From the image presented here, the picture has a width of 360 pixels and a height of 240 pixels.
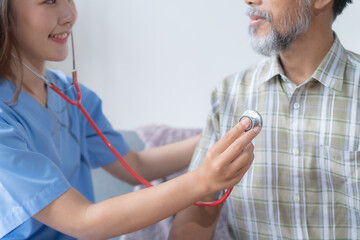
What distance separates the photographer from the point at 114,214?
1023 millimetres

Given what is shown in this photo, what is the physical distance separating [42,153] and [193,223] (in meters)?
0.47

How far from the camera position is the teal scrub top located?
102 centimetres

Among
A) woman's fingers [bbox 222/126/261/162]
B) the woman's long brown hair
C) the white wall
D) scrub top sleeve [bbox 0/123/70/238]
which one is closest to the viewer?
woman's fingers [bbox 222/126/261/162]

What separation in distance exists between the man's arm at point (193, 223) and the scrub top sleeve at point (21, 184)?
0.37 metres

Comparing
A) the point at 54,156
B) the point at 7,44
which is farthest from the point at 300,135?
the point at 7,44

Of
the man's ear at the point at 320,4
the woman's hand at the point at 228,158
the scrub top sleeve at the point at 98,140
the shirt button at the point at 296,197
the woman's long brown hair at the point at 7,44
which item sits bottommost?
the shirt button at the point at 296,197

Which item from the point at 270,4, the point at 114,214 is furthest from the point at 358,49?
the point at 114,214

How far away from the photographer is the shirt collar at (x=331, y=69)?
3.84ft

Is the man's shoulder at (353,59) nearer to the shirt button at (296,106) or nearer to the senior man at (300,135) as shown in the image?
the senior man at (300,135)

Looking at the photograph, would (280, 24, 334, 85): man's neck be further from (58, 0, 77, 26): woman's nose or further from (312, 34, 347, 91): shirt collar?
(58, 0, 77, 26): woman's nose

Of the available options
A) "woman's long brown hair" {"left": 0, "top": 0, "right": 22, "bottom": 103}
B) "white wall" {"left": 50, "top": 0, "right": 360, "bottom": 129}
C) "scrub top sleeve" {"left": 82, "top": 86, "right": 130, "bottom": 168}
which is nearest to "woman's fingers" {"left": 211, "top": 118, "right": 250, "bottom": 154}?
"woman's long brown hair" {"left": 0, "top": 0, "right": 22, "bottom": 103}

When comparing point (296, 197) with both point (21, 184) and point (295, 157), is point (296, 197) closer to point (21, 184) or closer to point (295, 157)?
point (295, 157)

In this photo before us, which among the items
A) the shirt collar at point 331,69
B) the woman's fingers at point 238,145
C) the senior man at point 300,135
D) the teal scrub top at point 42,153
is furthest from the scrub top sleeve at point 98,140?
the woman's fingers at point 238,145

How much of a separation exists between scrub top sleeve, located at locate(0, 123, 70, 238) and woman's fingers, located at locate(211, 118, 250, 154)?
15.2 inches
